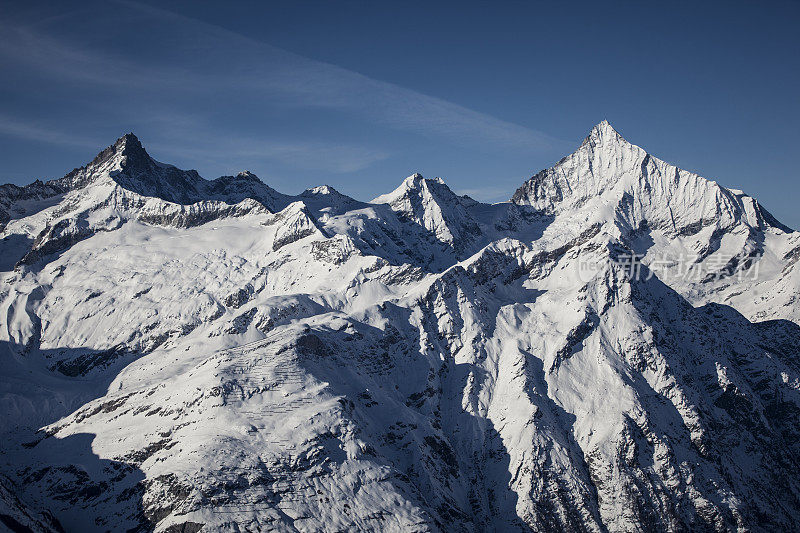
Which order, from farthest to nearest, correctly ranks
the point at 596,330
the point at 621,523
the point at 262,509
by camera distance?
1. the point at 596,330
2. the point at 621,523
3. the point at 262,509

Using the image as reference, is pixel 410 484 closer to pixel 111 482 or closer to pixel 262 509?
pixel 262 509

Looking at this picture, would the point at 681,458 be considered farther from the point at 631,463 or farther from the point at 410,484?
the point at 410,484

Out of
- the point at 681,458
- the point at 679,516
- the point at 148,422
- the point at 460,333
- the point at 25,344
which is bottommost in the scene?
the point at 679,516

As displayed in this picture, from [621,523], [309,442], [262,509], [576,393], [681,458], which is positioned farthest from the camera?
[576,393]

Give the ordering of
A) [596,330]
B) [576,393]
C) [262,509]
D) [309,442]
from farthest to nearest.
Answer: [596,330] → [576,393] → [309,442] → [262,509]

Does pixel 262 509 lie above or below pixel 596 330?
below

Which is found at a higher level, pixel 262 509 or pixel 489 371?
pixel 489 371

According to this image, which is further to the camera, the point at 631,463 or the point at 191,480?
the point at 631,463

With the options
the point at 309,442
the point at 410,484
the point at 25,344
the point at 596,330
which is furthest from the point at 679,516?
the point at 25,344

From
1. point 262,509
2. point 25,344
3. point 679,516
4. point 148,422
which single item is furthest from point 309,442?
point 25,344
